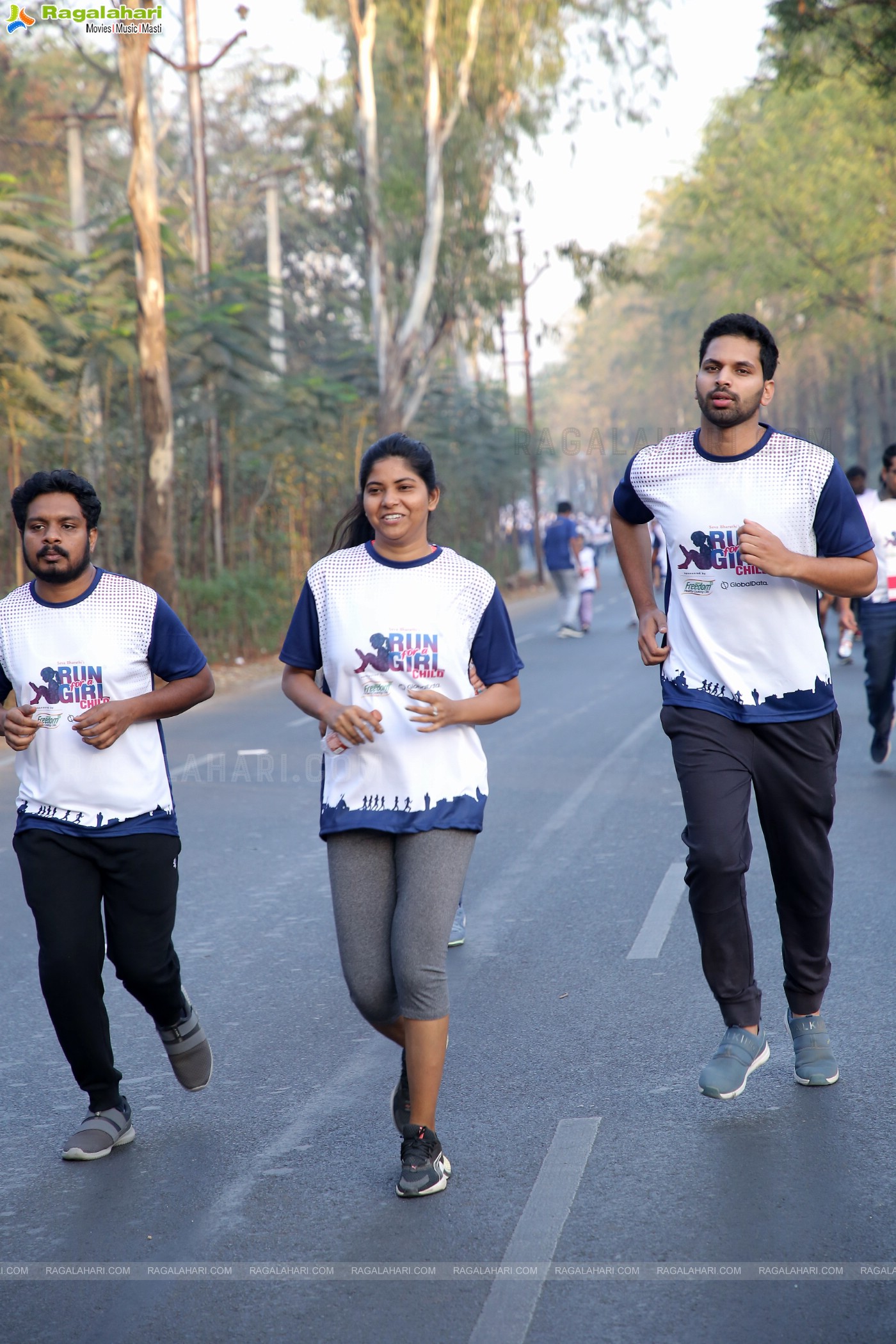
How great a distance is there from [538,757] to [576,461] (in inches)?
5491

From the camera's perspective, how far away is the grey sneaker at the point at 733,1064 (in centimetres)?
447

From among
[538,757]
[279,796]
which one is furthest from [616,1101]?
[538,757]

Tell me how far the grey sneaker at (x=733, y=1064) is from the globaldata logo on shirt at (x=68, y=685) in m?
1.97

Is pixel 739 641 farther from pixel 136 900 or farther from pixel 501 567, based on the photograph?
pixel 501 567

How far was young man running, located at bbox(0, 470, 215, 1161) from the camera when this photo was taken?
4301 mm

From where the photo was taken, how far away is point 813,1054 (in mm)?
4688

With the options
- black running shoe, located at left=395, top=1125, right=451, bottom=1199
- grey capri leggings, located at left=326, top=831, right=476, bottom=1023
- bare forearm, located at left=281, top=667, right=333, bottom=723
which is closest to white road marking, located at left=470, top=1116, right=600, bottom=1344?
black running shoe, located at left=395, top=1125, right=451, bottom=1199

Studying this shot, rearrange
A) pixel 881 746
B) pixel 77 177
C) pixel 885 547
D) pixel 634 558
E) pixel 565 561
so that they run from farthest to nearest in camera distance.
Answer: pixel 77 177 → pixel 565 561 → pixel 881 746 → pixel 885 547 → pixel 634 558

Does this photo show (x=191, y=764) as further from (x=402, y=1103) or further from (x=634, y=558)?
(x=402, y=1103)

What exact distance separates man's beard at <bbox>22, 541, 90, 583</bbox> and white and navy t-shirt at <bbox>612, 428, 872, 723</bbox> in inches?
64.1

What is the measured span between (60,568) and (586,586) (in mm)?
21119

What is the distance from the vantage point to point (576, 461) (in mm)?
149375

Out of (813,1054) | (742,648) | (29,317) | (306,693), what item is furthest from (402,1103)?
(29,317)

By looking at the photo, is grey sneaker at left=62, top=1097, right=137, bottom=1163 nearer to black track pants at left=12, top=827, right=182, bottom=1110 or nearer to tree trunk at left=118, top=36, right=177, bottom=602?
black track pants at left=12, top=827, right=182, bottom=1110
